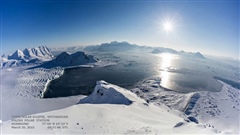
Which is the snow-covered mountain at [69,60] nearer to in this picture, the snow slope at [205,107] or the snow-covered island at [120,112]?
the snow-covered island at [120,112]

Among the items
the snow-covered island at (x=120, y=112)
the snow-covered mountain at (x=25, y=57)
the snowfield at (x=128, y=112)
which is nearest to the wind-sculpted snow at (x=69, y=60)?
the snow-covered mountain at (x=25, y=57)

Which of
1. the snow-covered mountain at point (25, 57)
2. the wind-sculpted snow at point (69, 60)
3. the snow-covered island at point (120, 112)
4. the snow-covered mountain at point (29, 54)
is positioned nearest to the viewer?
the snow-covered island at point (120, 112)

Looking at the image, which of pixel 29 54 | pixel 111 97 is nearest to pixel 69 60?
pixel 29 54

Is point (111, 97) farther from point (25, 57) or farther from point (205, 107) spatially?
point (25, 57)

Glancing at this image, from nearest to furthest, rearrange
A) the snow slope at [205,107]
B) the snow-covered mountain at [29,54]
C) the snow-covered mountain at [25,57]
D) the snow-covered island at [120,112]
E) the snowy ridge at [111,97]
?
the snow-covered island at [120,112] → the snow slope at [205,107] → the snowy ridge at [111,97] → the snow-covered mountain at [25,57] → the snow-covered mountain at [29,54]

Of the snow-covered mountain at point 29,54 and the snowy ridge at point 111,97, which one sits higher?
the snow-covered mountain at point 29,54

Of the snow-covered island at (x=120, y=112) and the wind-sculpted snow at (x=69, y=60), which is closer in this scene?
the snow-covered island at (x=120, y=112)

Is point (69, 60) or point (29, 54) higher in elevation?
point (29, 54)

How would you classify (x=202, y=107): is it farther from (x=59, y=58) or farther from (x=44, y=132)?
(x=59, y=58)

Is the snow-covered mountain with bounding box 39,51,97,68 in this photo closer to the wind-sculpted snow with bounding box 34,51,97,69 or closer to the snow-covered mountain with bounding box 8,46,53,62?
the wind-sculpted snow with bounding box 34,51,97,69

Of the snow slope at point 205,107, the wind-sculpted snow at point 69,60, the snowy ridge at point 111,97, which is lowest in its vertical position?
the snow slope at point 205,107

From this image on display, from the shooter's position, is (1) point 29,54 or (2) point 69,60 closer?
(2) point 69,60
